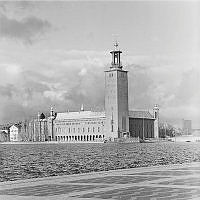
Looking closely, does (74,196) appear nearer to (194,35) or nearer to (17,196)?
(17,196)

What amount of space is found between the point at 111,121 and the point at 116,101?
4.91 metres

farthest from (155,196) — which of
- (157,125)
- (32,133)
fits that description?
(32,133)

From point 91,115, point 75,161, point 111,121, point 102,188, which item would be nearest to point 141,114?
point 91,115

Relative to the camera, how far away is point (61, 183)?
13172 millimetres

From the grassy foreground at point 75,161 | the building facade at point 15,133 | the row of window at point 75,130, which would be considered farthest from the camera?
the building facade at point 15,133

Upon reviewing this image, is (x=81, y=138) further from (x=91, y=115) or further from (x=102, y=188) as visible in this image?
(x=102, y=188)

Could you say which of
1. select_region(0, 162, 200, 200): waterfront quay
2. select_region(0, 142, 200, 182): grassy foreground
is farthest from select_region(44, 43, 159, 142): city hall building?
select_region(0, 162, 200, 200): waterfront quay

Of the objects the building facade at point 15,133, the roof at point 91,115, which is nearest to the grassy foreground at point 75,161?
the roof at point 91,115

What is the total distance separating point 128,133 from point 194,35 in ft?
347

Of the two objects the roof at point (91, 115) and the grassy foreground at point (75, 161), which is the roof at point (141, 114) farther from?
the grassy foreground at point (75, 161)

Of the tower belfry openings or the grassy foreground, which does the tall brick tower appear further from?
the grassy foreground

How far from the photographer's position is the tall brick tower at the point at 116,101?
4419 inches

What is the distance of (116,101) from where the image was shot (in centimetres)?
11188

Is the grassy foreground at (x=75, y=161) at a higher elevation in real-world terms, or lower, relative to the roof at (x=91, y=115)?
lower
